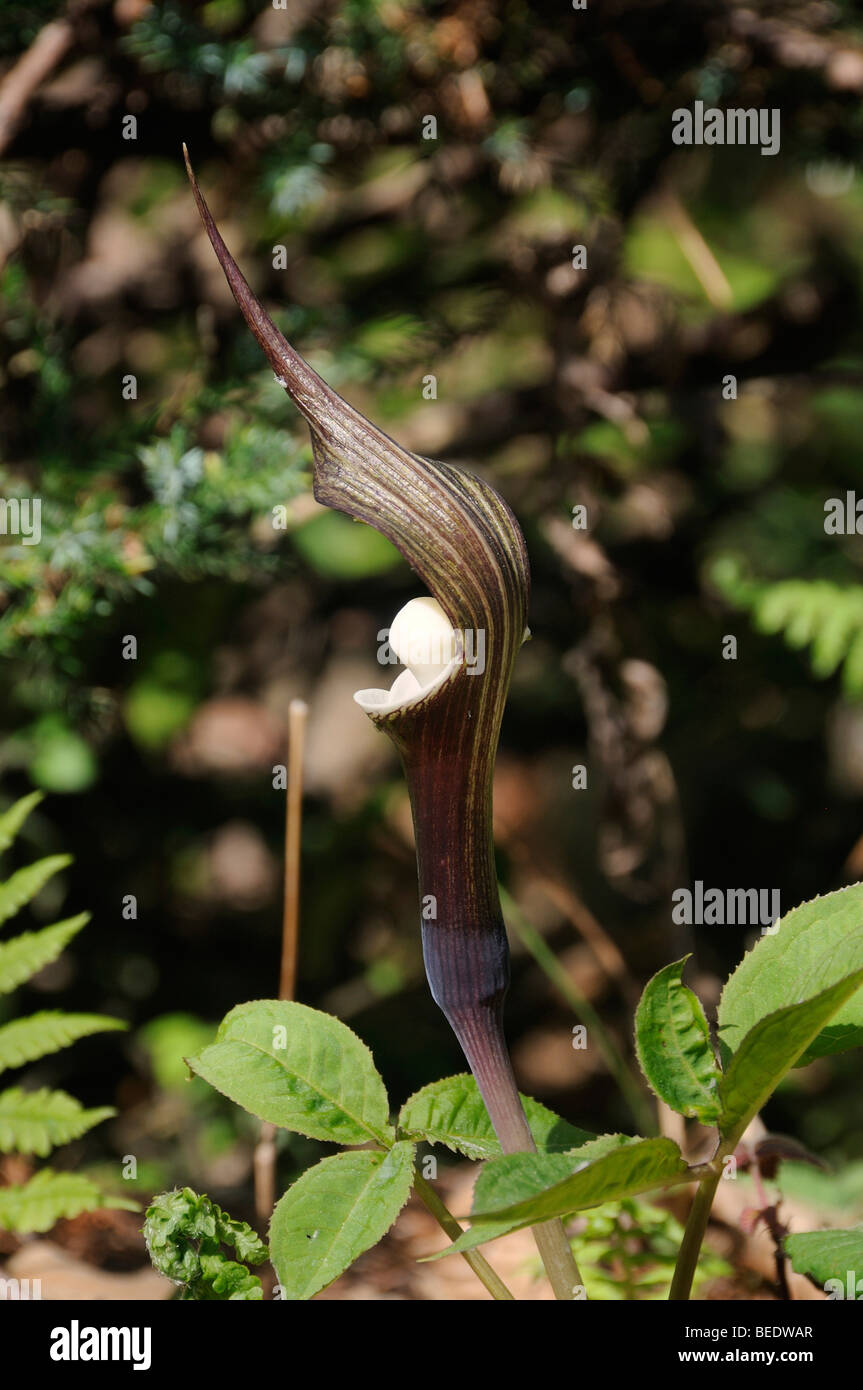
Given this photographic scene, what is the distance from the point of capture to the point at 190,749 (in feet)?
5.39

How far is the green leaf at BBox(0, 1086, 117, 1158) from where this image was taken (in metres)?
0.98

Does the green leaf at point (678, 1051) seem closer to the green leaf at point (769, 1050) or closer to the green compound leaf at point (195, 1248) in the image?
the green leaf at point (769, 1050)

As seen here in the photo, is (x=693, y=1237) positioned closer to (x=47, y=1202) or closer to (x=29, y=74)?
(x=47, y=1202)

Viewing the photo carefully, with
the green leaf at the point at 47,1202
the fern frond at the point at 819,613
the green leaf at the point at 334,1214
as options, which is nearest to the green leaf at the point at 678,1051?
the green leaf at the point at 334,1214

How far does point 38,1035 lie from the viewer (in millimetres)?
1022

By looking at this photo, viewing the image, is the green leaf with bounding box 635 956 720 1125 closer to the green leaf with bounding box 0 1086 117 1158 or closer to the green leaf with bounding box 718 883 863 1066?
the green leaf with bounding box 718 883 863 1066

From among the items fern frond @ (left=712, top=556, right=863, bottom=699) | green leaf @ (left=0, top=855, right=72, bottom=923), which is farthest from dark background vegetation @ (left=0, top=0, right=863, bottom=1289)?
green leaf @ (left=0, top=855, right=72, bottom=923)

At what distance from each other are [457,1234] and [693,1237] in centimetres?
16

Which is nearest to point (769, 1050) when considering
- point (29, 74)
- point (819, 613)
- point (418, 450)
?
point (819, 613)

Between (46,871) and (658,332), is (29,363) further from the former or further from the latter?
(658,332)

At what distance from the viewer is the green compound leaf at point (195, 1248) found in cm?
70

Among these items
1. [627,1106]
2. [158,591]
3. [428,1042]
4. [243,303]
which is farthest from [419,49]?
[627,1106]

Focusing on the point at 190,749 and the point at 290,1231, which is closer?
the point at 290,1231

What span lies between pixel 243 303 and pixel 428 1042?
3.94 ft
